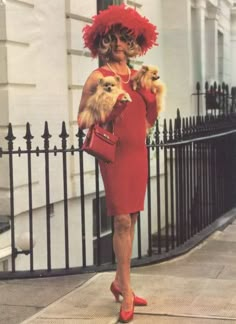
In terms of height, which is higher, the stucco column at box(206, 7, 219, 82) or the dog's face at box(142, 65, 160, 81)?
the stucco column at box(206, 7, 219, 82)

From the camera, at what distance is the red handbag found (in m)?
4.48

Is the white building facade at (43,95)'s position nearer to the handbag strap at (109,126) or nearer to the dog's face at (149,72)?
the handbag strap at (109,126)

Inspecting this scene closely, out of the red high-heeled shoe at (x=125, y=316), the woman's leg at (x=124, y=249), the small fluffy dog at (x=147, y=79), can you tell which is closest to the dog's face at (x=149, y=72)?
the small fluffy dog at (x=147, y=79)

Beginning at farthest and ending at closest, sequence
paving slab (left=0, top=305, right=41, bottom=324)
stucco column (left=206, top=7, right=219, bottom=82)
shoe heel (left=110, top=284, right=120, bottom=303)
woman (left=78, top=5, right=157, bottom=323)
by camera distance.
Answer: stucco column (left=206, top=7, right=219, bottom=82) < shoe heel (left=110, top=284, right=120, bottom=303) < paving slab (left=0, top=305, right=41, bottom=324) < woman (left=78, top=5, right=157, bottom=323)

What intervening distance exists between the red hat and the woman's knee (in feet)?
3.83

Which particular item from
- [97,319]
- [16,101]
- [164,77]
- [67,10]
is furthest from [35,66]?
[164,77]

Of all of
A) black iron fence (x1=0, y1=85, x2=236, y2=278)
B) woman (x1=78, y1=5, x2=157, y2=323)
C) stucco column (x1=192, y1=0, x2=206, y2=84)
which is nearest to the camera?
woman (x1=78, y1=5, x2=157, y2=323)

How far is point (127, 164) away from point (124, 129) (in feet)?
0.78

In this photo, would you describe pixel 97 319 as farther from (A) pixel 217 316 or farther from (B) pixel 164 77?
(B) pixel 164 77

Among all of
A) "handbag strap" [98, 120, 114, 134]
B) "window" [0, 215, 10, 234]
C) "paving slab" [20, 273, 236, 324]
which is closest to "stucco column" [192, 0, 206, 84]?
"window" [0, 215, 10, 234]

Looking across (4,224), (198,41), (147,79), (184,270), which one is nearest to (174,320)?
(184,270)

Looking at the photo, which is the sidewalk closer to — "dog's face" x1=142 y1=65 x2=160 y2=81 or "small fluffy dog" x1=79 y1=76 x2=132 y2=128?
"small fluffy dog" x1=79 y1=76 x2=132 y2=128

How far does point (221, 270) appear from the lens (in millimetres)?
6352

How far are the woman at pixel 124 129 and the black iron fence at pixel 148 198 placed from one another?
55.9 inches
